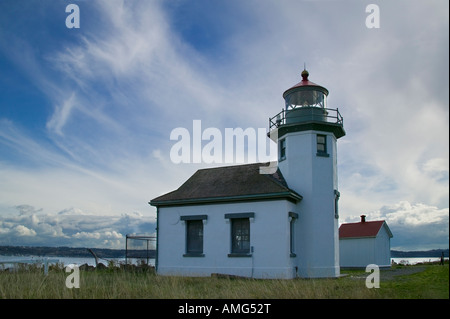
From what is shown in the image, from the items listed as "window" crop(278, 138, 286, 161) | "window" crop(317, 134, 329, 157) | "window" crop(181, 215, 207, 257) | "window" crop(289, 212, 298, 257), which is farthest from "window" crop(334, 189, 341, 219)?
"window" crop(181, 215, 207, 257)

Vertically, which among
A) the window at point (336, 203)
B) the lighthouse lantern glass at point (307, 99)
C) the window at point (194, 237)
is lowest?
the window at point (194, 237)

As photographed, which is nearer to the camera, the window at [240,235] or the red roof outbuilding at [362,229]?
the window at [240,235]

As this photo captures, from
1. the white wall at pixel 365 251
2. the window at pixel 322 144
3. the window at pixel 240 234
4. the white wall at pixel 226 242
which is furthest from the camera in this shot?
the white wall at pixel 365 251

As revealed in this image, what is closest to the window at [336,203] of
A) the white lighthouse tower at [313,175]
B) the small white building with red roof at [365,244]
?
the white lighthouse tower at [313,175]

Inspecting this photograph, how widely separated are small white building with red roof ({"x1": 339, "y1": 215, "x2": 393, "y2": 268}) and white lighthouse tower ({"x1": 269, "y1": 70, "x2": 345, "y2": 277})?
11721 mm

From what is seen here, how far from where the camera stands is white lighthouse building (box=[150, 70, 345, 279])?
1864 centimetres

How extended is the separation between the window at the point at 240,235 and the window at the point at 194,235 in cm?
169

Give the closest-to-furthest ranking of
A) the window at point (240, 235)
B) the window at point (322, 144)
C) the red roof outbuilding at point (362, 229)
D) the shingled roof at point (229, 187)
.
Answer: the shingled roof at point (229, 187) → the window at point (240, 235) → the window at point (322, 144) → the red roof outbuilding at point (362, 229)

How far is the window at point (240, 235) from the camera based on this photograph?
1928 cm

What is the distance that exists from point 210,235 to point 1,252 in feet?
34.5

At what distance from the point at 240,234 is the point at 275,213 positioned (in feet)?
6.82

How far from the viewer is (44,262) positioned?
16.8 meters

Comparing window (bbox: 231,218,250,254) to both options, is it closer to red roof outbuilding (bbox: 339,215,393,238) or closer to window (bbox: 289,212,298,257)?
window (bbox: 289,212,298,257)

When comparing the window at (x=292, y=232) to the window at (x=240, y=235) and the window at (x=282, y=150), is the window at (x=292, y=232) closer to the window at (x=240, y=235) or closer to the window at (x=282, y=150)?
the window at (x=240, y=235)
